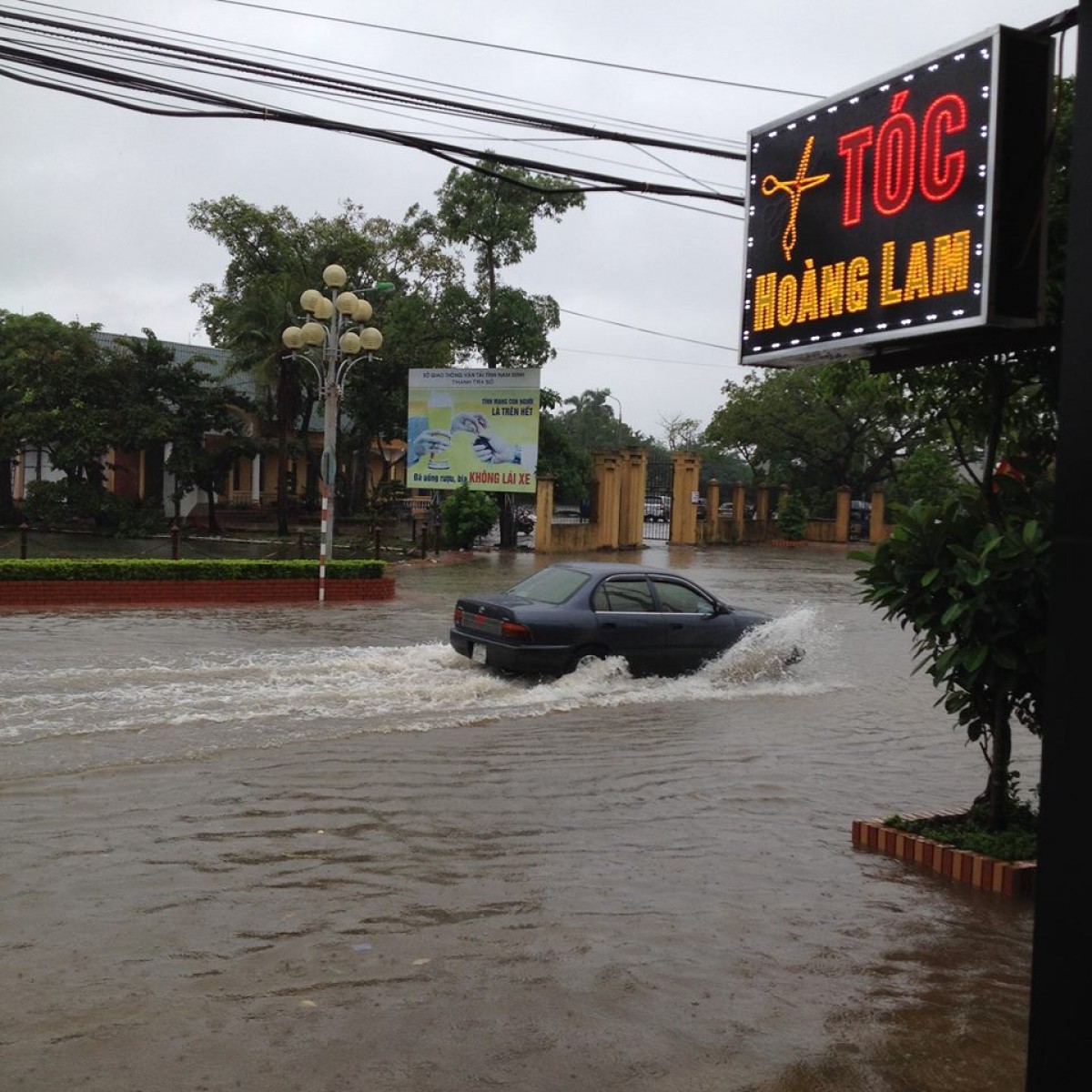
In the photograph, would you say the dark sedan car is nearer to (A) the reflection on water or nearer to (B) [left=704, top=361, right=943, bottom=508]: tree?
(A) the reflection on water

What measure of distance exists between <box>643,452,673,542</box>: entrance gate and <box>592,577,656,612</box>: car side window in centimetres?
3452

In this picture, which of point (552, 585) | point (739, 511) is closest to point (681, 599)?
point (552, 585)

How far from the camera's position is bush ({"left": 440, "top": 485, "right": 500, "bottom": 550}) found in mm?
35906

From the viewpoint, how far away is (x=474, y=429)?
37062 millimetres

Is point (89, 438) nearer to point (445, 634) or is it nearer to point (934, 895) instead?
point (445, 634)

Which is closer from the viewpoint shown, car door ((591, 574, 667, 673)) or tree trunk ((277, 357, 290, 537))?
car door ((591, 574, 667, 673))

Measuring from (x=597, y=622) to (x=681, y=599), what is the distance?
1345mm

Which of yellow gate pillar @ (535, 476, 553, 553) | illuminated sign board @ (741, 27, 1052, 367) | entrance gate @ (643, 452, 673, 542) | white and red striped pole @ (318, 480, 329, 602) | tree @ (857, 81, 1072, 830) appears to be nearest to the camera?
illuminated sign board @ (741, 27, 1052, 367)

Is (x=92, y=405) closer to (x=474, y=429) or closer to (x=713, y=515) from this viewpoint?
(x=474, y=429)

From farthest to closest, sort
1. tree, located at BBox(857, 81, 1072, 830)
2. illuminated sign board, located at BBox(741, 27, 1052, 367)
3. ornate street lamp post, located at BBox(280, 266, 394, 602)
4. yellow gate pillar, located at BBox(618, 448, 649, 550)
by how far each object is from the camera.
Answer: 1. yellow gate pillar, located at BBox(618, 448, 649, 550)
2. ornate street lamp post, located at BBox(280, 266, 394, 602)
3. tree, located at BBox(857, 81, 1072, 830)
4. illuminated sign board, located at BBox(741, 27, 1052, 367)

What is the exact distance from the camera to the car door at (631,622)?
1309cm

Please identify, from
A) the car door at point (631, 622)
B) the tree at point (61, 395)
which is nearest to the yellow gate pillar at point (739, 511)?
the tree at point (61, 395)

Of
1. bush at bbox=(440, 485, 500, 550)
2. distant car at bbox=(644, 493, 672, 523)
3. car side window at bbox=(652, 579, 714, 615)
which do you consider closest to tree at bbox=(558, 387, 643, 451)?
distant car at bbox=(644, 493, 672, 523)

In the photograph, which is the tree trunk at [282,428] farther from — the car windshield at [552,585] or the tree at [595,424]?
the tree at [595,424]
